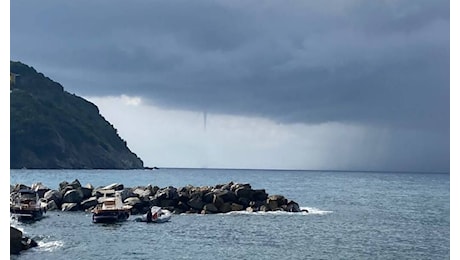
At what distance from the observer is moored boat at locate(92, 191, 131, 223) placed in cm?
5075

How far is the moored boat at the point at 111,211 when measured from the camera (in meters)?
50.8

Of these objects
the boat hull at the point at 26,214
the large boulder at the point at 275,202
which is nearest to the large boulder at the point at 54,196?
the boat hull at the point at 26,214

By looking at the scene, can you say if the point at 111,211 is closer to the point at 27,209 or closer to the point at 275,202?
the point at 27,209

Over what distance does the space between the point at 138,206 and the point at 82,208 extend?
628cm

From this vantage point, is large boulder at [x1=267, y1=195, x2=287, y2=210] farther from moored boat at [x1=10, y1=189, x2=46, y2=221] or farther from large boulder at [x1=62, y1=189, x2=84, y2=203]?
moored boat at [x1=10, y1=189, x2=46, y2=221]

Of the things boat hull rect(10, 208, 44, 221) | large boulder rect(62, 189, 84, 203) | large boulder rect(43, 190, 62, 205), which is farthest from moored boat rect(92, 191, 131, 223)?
large boulder rect(43, 190, 62, 205)

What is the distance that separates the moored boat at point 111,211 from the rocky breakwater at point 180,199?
369cm

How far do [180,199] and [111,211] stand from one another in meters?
11.3

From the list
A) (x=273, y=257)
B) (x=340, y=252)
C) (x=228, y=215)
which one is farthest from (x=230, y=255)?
(x=228, y=215)

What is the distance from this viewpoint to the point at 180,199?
6119 centimetres

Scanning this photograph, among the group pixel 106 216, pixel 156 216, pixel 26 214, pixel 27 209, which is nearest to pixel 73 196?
pixel 27 209

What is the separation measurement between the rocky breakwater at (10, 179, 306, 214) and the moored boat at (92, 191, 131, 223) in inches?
145
